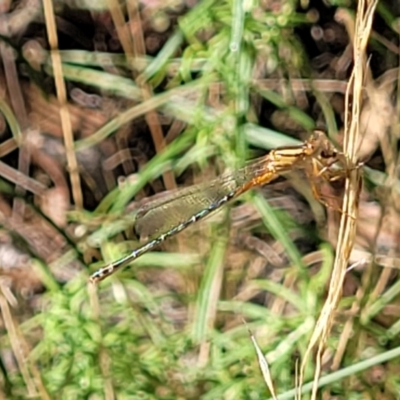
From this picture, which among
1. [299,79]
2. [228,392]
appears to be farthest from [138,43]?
[228,392]

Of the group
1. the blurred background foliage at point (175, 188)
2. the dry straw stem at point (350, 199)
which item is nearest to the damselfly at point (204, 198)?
the blurred background foliage at point (175, 188)

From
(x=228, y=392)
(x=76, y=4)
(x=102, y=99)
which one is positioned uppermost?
(x=76, y=4)

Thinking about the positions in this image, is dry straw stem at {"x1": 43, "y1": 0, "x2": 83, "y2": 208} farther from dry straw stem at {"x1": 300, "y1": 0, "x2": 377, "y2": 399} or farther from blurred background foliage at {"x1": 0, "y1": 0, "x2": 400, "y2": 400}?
dry straw stem at {"x1": 300, "y1": 0, "x2": 377, "y2": 399}

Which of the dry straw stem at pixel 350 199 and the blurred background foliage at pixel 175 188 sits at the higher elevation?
the dry straw stem at pixel 350 199

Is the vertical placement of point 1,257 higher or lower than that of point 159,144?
lower

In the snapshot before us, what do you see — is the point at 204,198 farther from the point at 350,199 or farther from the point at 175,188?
the point at 350,199

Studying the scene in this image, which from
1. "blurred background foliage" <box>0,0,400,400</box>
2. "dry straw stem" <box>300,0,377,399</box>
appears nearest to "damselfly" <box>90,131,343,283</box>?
"blurred background foliage" <box>0,0,400,400</box>

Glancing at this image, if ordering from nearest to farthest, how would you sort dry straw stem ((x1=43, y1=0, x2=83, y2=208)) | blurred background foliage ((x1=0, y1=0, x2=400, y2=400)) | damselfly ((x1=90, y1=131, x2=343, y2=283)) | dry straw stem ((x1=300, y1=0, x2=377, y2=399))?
1. dry straw stem ((x1=300, y1=0, x2=377, y2=399))
2. damselfly ((x1=90, y1=131, x2=343, y2=283))
3. blurred background foliage ((x1=0, y1=0, x2=400, y2=400))
4. dry straw stem ((x1=43, y1=0, x2=83, y2=208))

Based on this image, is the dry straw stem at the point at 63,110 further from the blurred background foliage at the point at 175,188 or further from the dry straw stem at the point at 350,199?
the dry straw stem at the point at 350,199

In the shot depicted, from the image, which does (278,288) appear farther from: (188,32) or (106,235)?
(188,32)
